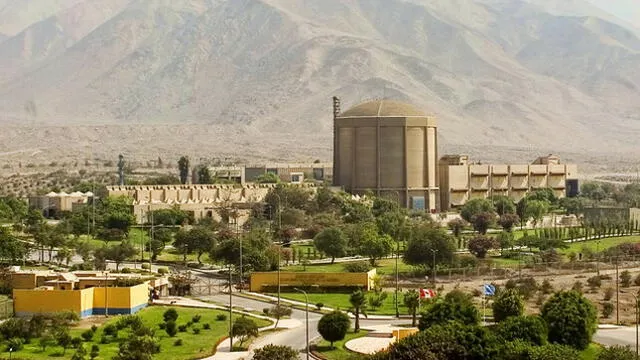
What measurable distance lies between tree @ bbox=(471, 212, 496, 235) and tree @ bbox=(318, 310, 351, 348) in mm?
58358

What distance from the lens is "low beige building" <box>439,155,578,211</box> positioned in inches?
5704

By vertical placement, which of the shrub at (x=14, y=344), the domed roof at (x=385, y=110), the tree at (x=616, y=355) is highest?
the domed roof at (x=385, y=110)

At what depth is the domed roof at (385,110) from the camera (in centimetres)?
14038

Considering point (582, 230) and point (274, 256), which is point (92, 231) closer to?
point (274, 256)

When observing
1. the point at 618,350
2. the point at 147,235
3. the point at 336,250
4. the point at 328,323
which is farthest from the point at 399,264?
the point at 618,350

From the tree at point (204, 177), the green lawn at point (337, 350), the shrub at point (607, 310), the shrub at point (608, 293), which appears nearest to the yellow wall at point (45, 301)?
the green lawn at point (337, 350)

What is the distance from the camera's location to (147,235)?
109 meters

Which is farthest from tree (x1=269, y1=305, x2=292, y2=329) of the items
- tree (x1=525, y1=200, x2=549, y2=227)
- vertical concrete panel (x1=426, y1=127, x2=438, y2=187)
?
vertical concrete panel (x1=426, y1=127, x2=438, y2=187)

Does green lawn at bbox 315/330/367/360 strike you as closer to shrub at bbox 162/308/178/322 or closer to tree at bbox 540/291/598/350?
shrub at bbox 162/308/178/322

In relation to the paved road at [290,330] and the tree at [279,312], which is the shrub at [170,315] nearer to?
the paved road at [290,330]

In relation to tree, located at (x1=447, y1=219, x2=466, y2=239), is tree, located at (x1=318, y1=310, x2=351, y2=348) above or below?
below

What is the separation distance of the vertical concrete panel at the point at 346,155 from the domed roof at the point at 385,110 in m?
1.84

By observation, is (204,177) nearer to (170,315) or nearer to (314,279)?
(314,279)

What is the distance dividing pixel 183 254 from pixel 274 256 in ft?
40.8
